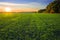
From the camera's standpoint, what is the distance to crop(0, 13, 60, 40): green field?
5109 mm

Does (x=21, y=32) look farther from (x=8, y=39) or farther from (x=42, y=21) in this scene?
(x=42, y=21)

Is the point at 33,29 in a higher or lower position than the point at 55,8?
lower

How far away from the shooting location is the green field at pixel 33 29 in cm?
511

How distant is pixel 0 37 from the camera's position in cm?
502

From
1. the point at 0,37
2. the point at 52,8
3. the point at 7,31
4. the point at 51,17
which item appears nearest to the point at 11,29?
the point at 7,31

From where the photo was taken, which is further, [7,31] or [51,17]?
[51,17]

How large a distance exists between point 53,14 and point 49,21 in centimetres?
71

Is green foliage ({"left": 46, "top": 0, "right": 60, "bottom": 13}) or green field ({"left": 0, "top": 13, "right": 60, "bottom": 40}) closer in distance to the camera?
green field ({"left": 0, "top": 13, "right": 60, "bottom": 40})

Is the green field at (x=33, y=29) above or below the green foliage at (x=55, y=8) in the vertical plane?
below

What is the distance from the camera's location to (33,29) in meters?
5.79

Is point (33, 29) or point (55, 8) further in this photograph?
point (55, 8)

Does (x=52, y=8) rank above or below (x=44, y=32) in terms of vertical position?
above

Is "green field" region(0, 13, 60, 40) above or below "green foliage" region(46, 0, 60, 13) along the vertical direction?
below

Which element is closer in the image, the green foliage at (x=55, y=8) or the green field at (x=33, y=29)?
the green field at (x=33, y=29)
